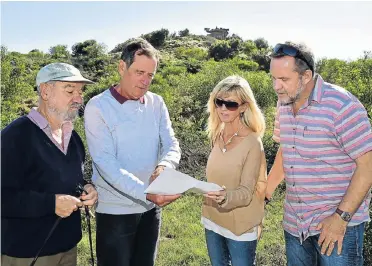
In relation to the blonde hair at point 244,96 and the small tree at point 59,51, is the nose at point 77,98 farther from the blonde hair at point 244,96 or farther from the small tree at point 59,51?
the small tree at point 59,51

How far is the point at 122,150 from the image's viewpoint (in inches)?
100

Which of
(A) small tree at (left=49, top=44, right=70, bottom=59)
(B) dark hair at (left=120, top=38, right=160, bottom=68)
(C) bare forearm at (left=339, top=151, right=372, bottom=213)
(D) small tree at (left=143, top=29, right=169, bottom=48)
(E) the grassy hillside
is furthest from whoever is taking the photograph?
(D) small tree at (left=143, top=29, right=169, bottom=48)

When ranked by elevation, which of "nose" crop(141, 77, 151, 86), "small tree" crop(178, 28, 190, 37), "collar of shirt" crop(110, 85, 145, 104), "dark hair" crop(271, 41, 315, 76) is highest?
"small tree" crop(178, 28, 190, 37)

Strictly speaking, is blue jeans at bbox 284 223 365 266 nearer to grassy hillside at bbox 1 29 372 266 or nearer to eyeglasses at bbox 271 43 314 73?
eyeglasses at bbox 271 43 314 73

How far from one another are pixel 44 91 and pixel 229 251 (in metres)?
1.38

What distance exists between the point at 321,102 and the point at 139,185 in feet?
3.37

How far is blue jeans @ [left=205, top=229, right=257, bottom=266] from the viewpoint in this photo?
257cm

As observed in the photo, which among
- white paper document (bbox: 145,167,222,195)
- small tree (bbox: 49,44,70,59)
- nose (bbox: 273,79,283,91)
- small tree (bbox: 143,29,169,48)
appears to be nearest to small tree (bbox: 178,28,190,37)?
small tree (bbox: 143,29,169,48)

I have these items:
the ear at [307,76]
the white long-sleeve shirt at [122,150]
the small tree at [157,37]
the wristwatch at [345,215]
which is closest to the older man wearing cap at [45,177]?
the white long-sleeve shirt at [122,150]

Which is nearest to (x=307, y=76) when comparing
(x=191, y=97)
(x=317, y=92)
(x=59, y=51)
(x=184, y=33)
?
(x=317, y=92)

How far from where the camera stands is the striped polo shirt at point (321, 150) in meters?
2.09

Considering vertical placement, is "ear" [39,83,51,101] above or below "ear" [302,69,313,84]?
below

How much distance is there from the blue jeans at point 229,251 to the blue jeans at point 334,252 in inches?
10.4

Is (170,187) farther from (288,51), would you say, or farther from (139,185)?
(288,51)
